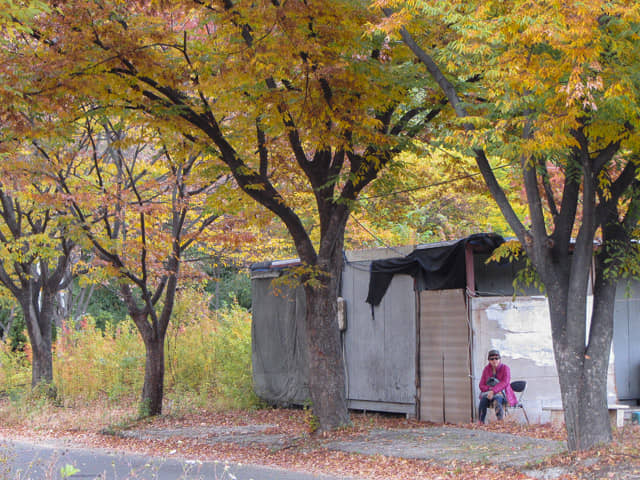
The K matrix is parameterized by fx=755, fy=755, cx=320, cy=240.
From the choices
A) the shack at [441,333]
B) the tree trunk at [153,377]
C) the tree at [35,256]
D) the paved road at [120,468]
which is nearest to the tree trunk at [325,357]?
the shack at [441,333]

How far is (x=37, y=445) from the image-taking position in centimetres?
1364

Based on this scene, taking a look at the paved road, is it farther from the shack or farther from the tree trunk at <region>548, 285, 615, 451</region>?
the shack

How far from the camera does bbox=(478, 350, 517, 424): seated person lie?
510 inches

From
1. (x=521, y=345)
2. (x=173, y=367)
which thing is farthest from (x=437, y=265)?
(x=173, y=367)

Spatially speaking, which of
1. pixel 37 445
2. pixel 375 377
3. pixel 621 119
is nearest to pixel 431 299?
pixel 375 377

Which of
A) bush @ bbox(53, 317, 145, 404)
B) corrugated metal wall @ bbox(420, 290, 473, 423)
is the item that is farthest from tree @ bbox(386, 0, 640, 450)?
bush @ bbox(53, 317, 145, 404)

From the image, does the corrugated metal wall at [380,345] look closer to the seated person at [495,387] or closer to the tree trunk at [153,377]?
the seated person at [495,387]

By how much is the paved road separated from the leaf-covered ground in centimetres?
56

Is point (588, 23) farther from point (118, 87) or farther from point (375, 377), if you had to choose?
point (375, 377)

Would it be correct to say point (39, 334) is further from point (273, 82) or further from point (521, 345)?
point (521, 345)

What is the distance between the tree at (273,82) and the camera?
10.9 metres

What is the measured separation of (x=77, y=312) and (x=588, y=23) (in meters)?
29.4

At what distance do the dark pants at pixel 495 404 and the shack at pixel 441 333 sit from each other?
15.4 inches

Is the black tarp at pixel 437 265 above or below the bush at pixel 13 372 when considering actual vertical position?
above
